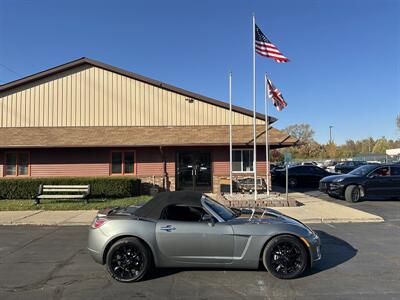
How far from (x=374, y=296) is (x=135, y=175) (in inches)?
585

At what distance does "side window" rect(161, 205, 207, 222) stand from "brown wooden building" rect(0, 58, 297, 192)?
1182 cm

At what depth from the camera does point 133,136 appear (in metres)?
18.5

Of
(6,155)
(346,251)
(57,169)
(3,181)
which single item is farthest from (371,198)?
(6,155)

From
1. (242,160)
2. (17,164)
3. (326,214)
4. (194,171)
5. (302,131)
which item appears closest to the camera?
(326,214)

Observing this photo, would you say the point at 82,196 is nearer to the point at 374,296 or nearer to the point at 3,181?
the point at 3,181

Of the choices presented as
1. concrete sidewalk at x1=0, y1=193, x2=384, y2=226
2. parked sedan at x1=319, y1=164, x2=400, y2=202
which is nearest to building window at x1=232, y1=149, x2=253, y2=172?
parked sedan at x1=319, y1=164, x2=400, y2=202

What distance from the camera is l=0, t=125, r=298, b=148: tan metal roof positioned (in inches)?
694

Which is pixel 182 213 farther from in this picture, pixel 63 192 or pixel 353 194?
pixel 63 192

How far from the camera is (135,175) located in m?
→ 18.5

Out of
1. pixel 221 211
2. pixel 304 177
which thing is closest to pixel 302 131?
pixel 304 177

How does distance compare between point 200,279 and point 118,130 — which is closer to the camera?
point 200,279

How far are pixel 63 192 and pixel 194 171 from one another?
649cm

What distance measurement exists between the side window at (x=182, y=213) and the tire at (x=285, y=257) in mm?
1174

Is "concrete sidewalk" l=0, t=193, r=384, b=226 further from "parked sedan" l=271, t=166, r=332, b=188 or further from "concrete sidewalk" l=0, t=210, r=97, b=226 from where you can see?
"parked sedan" l=271, t=166, r=332, b=188
